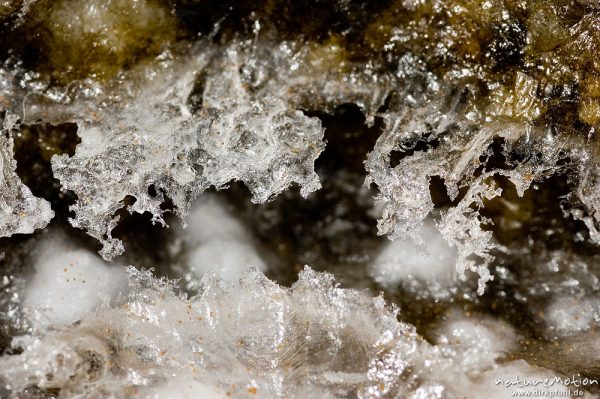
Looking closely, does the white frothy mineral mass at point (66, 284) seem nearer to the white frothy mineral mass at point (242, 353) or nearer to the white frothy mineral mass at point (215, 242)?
the white frothy mineral mass at point (242, 353)

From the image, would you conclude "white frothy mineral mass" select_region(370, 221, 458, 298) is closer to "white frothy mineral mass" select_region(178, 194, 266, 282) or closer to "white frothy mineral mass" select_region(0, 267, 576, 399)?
"white frothy mineral mass" select_region(0, 267, 576, 399)

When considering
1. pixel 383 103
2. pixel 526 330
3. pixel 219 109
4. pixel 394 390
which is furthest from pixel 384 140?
pixel 526 330

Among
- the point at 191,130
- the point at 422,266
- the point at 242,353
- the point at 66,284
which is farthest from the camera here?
the point at 422,266

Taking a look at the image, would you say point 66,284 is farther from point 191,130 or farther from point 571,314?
point 571,314

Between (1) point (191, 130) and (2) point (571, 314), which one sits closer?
(1) point (191, 130)

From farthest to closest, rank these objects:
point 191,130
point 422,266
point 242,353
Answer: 1. point 422,266
2. point 242,353
3. point 191,130

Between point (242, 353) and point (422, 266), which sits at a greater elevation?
point (422, 266)

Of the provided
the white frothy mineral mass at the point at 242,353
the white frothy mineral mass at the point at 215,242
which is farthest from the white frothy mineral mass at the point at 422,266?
the white frothy mineral mass at the point at 215,242

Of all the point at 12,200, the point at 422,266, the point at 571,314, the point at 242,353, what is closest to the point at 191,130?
the point at 12,200
